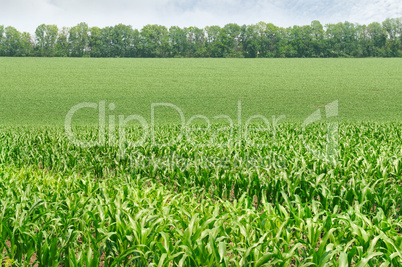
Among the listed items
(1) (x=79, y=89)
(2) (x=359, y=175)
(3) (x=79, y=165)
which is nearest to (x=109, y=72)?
(1) (x=79, y=89)

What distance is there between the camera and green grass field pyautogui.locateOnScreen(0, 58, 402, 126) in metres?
26.5

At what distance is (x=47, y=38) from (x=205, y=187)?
93.2 m

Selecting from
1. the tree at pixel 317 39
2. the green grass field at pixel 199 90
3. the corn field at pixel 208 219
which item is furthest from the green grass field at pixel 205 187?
the tree at pixel 317 39

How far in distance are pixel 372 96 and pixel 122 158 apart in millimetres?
30787

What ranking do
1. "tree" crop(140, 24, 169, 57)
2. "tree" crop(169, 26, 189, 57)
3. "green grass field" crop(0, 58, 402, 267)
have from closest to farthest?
"green grass field" crop(0, 58, 402, 267) → "tree" crop(140, 24, 169, 57) → "tree" crop(169, 26, 189, 57)

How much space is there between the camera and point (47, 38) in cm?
8381

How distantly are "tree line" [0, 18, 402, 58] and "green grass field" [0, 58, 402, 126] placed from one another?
1155 inches

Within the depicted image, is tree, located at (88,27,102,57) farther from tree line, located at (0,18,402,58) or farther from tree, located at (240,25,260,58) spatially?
tree, located at (240,25,260,58)

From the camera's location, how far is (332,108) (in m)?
27.6

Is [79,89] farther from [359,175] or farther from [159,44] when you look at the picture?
[159,44]

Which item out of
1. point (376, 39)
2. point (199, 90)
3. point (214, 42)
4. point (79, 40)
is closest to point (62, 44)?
point (79, 40)

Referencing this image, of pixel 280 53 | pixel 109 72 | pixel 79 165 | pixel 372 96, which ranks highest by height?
pixel 280 53

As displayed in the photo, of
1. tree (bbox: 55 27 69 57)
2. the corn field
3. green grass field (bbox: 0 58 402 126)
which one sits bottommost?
the corn field

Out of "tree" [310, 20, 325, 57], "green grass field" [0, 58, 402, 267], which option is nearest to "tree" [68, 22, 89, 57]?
"green grass field" [0, 58, 402, 267]
